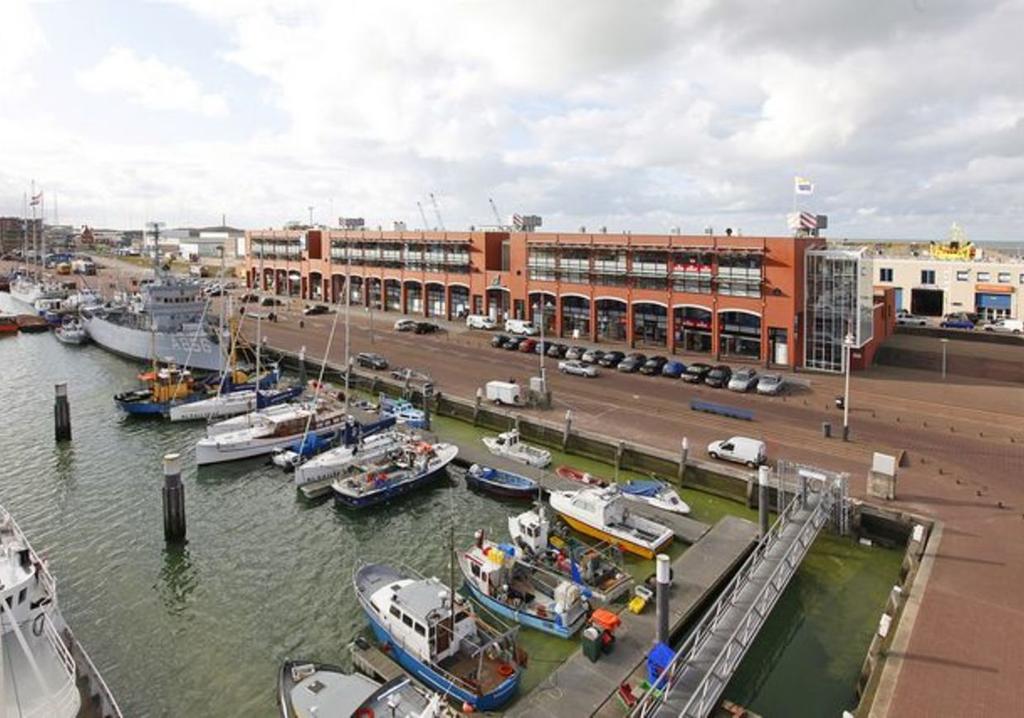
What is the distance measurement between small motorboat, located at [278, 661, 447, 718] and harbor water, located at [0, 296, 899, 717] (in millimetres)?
1573

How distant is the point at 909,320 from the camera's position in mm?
A: 80312

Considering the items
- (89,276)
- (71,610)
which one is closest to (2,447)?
(71,610)

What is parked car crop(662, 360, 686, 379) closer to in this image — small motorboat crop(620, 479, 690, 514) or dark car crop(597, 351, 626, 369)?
dark car crop(597, 351, 626, 369)

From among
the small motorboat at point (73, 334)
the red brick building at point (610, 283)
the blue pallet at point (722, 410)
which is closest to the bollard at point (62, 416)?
the blue pallet at point (722, 410)

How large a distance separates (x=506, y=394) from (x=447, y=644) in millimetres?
28072

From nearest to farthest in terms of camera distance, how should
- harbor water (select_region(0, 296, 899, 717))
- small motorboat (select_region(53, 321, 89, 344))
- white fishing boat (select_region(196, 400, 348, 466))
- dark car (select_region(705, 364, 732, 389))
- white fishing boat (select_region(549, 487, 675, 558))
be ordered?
harbor water (select_region(0, 296, 899, 717)), white fishing boat (select_region(549, 487, 675, 558)), white fishing boat (select_region(196, 400, 348, 466)), dark car (select_region(705, 364, 732, 389)), small motorboat (select_region(53, 321, 89, 344))

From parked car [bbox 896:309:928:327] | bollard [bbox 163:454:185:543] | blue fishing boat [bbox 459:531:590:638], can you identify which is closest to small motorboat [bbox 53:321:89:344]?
bollard [bbox 163:454:185:543]

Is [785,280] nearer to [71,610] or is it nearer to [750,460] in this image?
[750,460]

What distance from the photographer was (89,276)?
17375 cm

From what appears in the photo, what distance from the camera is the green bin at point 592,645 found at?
72.8 ft

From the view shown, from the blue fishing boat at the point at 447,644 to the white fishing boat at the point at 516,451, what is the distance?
1677cm

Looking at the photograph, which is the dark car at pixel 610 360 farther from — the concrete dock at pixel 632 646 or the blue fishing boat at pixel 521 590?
the blue fishing boat at pixel 521 590

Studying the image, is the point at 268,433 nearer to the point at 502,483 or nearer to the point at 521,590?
the point at 502,483

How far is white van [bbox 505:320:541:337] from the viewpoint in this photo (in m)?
77.6
